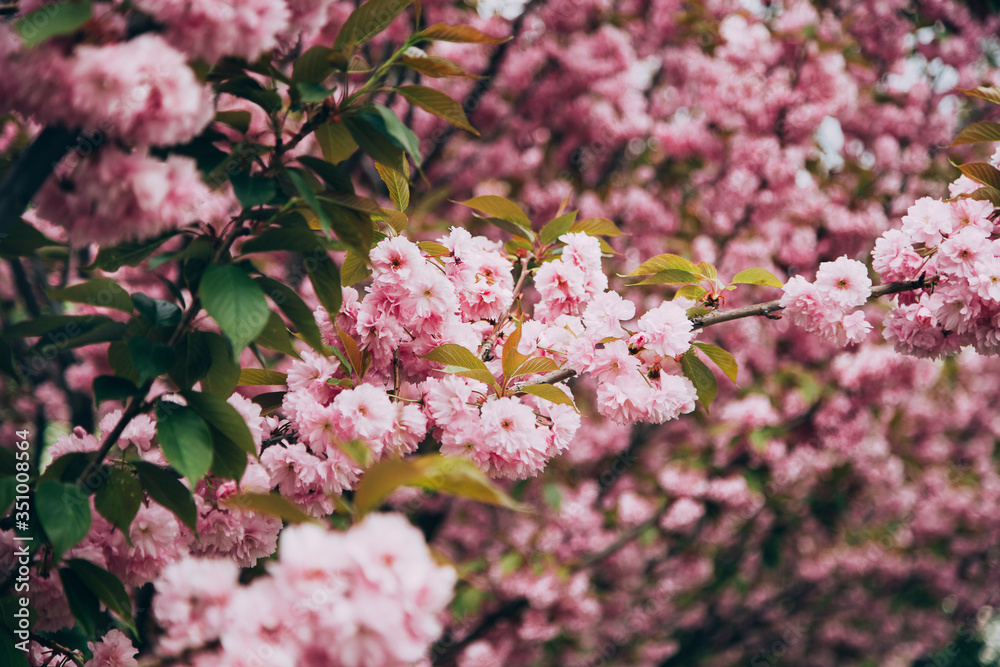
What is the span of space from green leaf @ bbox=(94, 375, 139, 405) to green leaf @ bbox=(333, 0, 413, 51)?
72 cm

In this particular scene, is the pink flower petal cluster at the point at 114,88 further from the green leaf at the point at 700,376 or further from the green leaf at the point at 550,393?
the green leaf at the point at 700,376

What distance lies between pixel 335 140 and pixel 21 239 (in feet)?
2.05

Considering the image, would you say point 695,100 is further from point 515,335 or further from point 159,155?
point 159,155

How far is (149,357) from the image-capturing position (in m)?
0.98

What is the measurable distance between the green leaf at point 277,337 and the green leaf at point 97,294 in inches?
→ 9.7

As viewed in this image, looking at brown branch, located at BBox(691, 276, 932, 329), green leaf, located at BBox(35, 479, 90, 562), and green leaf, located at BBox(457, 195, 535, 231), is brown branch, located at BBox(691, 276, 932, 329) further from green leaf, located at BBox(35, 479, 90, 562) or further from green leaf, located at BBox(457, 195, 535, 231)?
green leaf, located at BBox(35, 479, 90, 562)

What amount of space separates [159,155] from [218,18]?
28 centimetres

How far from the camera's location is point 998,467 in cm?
622

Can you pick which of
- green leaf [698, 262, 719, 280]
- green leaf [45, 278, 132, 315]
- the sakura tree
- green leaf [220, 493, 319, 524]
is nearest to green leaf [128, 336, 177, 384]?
the sakura tree

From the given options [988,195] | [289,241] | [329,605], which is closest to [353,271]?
[289,241]

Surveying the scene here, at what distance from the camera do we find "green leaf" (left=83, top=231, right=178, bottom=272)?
3.40 ft

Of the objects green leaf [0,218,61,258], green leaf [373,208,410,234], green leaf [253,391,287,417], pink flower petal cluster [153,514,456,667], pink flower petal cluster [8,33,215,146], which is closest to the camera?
pink flower petal cluster [153,514,456,667]

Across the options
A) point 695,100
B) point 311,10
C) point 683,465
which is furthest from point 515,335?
point 695,100

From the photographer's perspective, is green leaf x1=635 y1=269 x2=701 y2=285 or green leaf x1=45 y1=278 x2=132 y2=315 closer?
green leaf x1=45 y1=278 x2=132 y2=315
